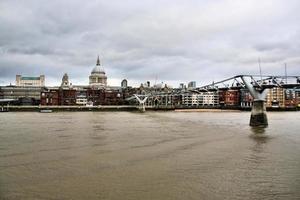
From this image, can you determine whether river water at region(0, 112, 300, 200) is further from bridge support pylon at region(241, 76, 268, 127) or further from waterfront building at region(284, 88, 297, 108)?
waterfront building at region(284, 88, 297, 108)

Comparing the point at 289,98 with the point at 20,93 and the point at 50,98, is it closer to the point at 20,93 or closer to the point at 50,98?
the point at 50,98

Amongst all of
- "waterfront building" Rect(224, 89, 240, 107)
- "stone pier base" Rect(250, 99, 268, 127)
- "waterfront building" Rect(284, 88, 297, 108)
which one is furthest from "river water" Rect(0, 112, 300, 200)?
"waterfront building" Rect(224, 89, 240, 107)

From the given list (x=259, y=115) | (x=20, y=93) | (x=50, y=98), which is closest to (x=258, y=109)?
(x=259, y=115)

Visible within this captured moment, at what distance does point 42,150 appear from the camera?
19578 mm

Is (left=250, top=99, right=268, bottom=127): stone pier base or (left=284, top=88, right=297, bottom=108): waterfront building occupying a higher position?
(left=284, top=88, right=297, bottom=108): waterfront building

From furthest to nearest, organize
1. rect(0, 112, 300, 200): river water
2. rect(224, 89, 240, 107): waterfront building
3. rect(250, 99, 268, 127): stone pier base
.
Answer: rect(224, 89, 240, 107): waterfront building → rect(250, 99, 268, 127): stone pier base → rect(0, 112, 300, 200): river water


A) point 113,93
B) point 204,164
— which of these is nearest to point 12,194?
point 204,164

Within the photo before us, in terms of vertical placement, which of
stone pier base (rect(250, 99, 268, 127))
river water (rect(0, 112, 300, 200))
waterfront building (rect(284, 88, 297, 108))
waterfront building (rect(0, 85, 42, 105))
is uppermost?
waterfront building (rect(0, 85, 42, 105))

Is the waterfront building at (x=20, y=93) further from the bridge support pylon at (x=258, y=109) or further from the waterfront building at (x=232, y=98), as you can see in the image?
the bridge support pylon at (x=258, y=109)

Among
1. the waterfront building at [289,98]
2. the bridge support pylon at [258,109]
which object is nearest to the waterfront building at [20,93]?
the waterfront building at [289,98]

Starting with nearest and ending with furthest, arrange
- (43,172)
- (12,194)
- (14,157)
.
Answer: (12,194) < (43,172) < (14,157)

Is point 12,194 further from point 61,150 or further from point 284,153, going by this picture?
point 284,153

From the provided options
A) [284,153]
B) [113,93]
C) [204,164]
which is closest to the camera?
[204,164]

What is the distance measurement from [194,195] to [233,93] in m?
Result: 176
